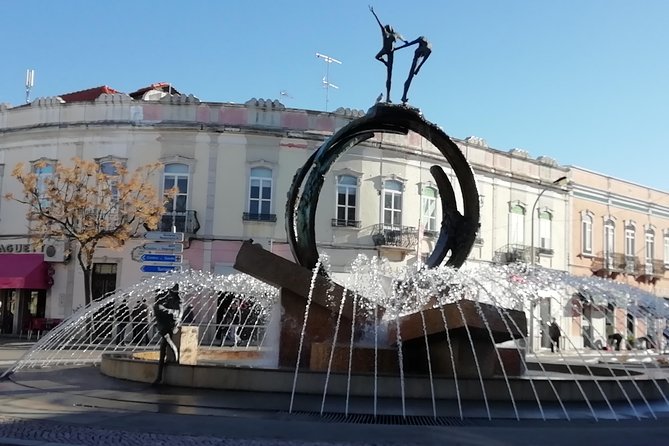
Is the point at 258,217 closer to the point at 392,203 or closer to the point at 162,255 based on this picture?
the point at 392,203

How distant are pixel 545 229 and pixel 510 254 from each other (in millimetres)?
4632

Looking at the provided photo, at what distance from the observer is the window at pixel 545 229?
42156 mm

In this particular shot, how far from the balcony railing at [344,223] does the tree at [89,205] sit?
8178mm

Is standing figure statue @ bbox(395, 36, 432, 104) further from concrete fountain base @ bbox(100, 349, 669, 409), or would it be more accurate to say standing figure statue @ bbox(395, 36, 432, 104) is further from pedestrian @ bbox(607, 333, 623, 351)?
pedestrian @ bbox(607, 333, 623, 351)

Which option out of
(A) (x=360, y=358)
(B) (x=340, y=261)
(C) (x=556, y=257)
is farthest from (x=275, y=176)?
(A) (x=360, y=358)

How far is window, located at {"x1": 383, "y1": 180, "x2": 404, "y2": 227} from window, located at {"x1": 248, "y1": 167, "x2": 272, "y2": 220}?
231 inches

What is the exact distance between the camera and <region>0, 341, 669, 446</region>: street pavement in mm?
7180

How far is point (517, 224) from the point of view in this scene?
40938 millimetres

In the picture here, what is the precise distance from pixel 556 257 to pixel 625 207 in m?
9.31

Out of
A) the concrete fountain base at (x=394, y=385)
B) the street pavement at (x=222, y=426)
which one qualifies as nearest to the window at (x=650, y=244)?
the concrete fountain base at (x=394, y=385)

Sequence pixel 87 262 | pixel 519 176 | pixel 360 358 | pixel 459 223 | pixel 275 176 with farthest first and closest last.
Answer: pixel 519 176 → pixel 275 176 → pixel 87 262 → pixel 459 223 → pixel 360 358

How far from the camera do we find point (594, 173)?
46812mm

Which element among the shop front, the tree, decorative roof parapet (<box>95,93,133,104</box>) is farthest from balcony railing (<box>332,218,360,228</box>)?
the shop front

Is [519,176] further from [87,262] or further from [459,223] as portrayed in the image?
[459,223]
